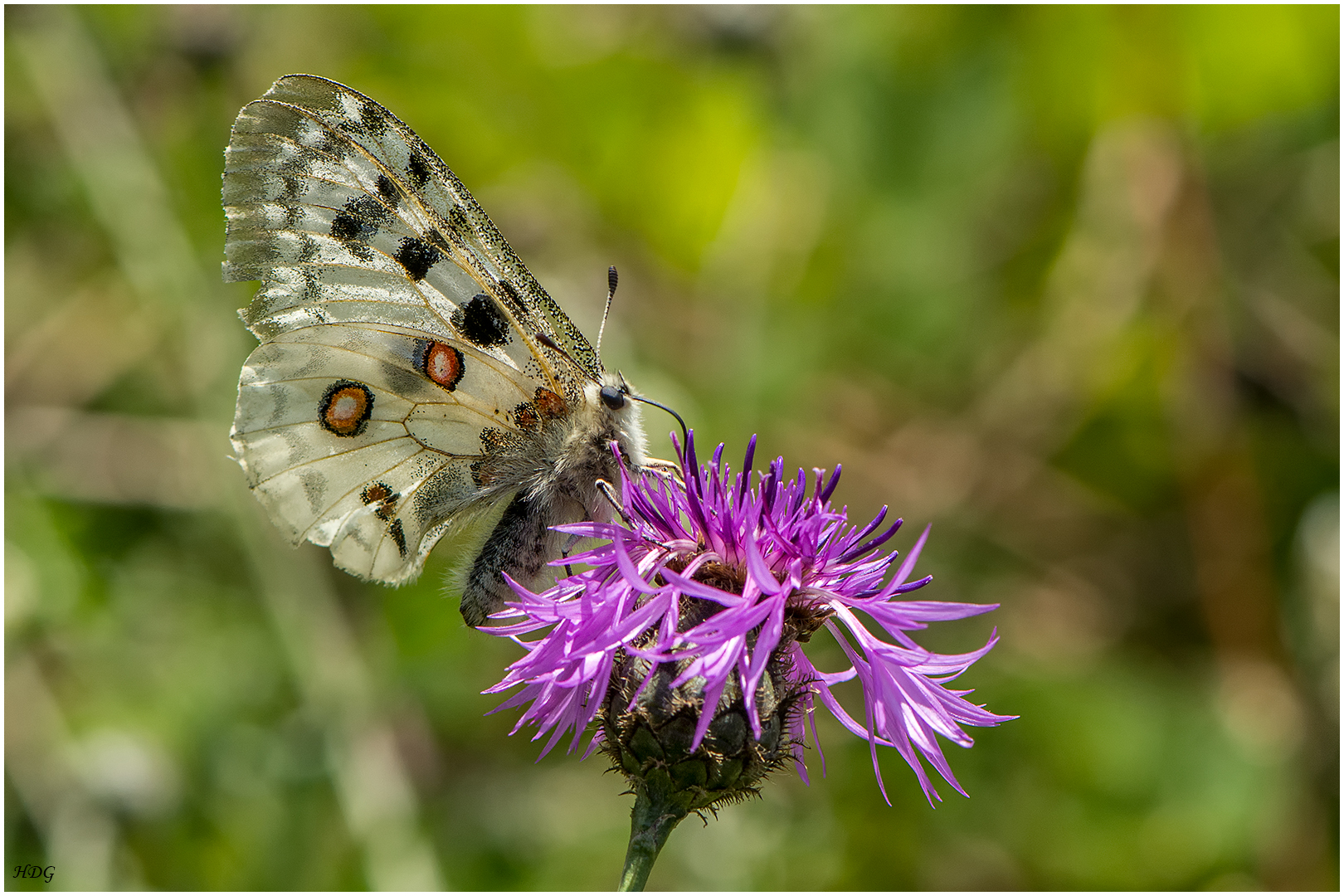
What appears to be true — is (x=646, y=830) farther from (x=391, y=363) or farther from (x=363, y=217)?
(x=363, y=217)

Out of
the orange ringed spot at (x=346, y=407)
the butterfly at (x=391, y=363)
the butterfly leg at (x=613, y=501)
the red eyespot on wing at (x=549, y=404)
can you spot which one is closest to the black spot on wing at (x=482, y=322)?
the butterfly at (x=391, y=363)

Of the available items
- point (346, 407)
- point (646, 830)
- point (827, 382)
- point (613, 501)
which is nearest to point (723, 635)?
point (646, 830)

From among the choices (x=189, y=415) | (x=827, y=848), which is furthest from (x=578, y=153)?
(x=827, y=848)

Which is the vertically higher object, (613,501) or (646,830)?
(613,501)

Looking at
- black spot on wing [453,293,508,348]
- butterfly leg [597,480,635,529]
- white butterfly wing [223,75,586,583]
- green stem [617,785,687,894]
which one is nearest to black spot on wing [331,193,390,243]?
white butterfly wing [223,75,586,583]

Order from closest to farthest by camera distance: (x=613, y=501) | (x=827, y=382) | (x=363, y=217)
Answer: (x=613, y=501) → (x=363, y=217) → (x=827, y=382)

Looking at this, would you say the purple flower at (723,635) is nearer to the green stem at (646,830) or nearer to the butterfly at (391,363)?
the green stem at (646,830)
